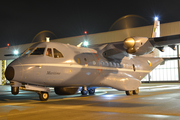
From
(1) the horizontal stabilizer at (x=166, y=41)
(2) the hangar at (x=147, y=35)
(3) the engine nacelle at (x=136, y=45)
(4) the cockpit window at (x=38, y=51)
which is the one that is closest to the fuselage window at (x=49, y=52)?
(4) the cockpit window at (x=38, y=51)

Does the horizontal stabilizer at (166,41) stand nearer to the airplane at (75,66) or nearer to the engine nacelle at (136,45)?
the airplane at (75,66)

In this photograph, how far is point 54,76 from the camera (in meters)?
11.4

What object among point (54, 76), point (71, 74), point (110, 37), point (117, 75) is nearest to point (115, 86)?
point (117, 75)

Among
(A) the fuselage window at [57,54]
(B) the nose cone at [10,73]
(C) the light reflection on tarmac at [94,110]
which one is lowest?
(C) the light reflection on tarmac at [94,110]

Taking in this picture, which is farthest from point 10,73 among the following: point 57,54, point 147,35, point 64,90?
point 147,35

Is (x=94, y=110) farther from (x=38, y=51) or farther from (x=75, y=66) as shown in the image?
(x=38, y=51)

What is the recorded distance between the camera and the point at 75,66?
12.3 metres

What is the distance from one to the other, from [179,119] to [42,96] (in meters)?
7.68

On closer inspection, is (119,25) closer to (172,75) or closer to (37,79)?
(172,75)

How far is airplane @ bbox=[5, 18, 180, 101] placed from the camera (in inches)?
423

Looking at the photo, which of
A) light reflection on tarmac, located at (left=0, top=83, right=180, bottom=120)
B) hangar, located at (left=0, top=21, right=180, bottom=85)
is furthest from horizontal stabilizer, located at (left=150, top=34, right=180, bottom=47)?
hangar, located at (left=0, top=21, right=180, bottom=85)

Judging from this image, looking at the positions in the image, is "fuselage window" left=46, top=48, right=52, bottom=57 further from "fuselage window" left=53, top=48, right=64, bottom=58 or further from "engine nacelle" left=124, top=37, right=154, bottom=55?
"engine nacelle" left=124, top=37, right=154, bottom=55

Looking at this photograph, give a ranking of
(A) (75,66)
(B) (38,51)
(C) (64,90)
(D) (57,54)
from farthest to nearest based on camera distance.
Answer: (C) (64,90)
(A) (75,66)
(D) (57,54)
(B) (38,51)

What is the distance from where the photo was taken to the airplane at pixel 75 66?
10734 mm
